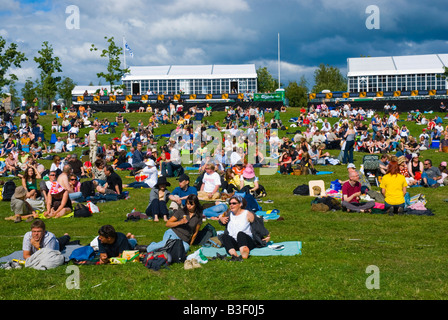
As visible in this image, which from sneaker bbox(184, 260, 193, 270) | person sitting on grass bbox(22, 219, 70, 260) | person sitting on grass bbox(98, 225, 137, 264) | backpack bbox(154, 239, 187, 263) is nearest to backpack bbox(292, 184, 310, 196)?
backpack bbox(154, 239, 187, 263)

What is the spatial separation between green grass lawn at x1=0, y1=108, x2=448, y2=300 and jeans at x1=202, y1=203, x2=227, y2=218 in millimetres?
1153

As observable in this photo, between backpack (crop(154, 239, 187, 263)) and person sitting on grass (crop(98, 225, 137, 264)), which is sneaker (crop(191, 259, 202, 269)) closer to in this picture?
backpack (crop(154, 239, 187, 263))

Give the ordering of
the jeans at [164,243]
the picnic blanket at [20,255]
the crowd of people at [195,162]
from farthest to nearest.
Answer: the crowd of people at [195,162], the jeans at [164,243], the picnic blanket at [20,255]

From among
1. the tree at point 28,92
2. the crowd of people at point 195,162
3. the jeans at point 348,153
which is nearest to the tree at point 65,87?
the tree at point 28,92

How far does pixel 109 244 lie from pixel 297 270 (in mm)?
3153

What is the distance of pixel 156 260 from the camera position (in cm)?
797

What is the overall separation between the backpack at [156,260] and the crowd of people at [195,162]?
2.48 feet

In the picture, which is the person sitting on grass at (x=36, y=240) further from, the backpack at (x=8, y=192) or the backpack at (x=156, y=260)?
the backpack at (x=8, y=192)

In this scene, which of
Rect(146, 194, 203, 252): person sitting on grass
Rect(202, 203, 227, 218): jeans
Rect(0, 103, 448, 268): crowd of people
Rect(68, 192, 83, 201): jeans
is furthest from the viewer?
Rect(68, 192, 83, 201): jeans

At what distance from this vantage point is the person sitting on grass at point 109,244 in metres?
8.18

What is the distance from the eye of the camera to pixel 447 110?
39.8 metres

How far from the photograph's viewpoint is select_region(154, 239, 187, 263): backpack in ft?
27.0
